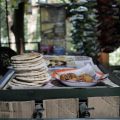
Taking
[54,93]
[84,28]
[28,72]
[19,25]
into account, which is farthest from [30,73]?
[84,28]

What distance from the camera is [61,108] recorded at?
181 centimetres

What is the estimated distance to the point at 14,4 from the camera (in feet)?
17.4

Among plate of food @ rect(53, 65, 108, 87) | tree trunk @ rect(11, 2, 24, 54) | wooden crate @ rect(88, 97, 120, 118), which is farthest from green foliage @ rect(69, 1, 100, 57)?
wooden crate @ rect(88, 97, 120, 118)

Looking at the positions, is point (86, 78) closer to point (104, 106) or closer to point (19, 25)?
point (104, 106)

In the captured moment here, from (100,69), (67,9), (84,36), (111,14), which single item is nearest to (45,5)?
(67,9)

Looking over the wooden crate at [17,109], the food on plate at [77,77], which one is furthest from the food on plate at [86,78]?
the wooden crate at [17,109]

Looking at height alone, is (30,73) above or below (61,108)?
above

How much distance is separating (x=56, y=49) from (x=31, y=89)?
16.7 ft

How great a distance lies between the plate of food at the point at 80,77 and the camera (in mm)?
1953

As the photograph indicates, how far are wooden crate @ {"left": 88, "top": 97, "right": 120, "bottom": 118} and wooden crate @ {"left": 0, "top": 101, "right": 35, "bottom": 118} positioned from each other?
28cm

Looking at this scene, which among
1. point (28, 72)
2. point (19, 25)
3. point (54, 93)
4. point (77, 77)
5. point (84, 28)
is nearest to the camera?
point (54, 93)

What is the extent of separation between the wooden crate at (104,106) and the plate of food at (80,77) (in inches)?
5.1

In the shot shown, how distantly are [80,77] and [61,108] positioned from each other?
31 cm

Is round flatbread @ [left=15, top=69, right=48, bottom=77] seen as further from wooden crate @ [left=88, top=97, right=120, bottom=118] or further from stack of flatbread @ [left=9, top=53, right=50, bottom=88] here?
wooden crate @ [left=88, top=97, right=120, bottom=118]
